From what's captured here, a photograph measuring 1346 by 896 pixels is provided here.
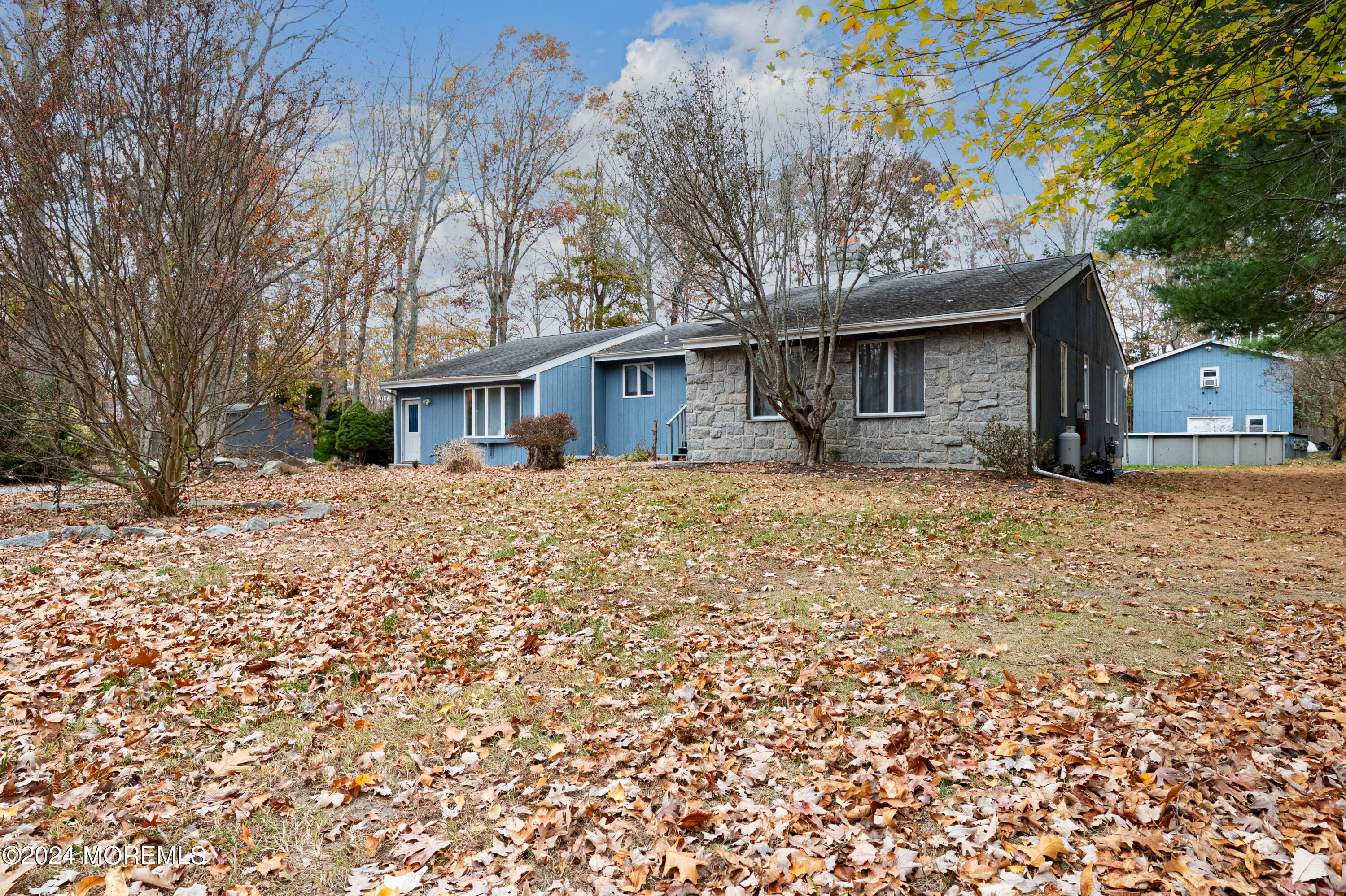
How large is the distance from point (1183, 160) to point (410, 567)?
379 inches

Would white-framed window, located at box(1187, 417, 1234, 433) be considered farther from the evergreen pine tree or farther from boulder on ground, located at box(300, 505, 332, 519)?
boulder on ground, located at box(300, 505, 332, 519)

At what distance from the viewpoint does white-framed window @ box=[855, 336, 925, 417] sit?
45.4ft

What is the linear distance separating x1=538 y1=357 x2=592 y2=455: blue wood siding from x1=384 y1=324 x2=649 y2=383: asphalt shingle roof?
1.32 ft

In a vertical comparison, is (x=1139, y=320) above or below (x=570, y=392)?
above

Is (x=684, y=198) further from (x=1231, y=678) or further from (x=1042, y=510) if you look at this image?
(x=1231, y=678)

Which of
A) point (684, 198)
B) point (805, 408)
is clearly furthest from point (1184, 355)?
point (684, 198)

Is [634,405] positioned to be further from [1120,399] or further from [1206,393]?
[1206,393]

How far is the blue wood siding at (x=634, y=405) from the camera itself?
64.7 ft

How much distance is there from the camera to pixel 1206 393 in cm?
2831

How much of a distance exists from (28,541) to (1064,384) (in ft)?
53.1

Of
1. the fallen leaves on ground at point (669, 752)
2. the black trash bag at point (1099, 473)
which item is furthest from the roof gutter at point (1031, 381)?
the fallen leaves on ground at point (669, 752)

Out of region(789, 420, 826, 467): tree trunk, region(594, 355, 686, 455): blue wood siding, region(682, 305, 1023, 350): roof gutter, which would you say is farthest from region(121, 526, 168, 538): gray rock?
region(594, 355, 686, 455): blue wood siding

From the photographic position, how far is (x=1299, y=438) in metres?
27.8

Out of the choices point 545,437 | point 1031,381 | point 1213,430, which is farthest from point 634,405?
point 1213,430
